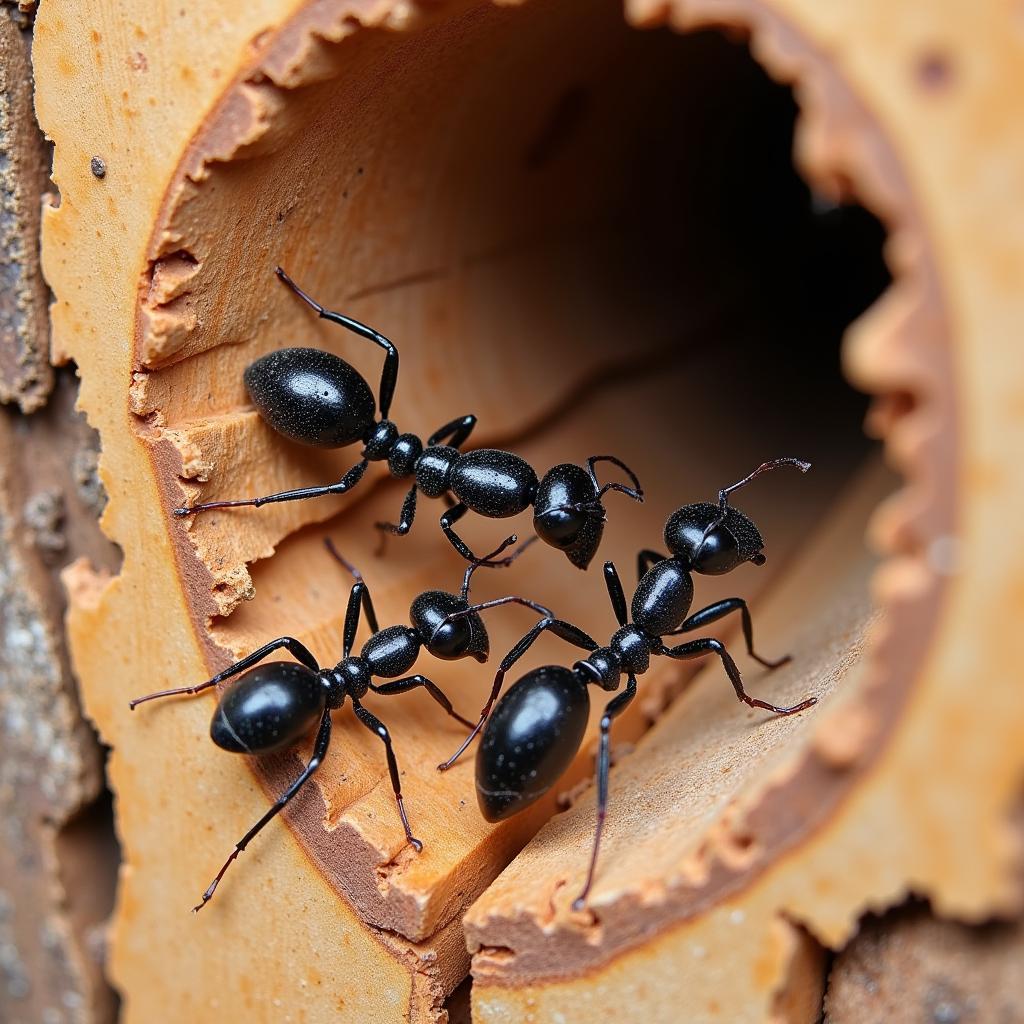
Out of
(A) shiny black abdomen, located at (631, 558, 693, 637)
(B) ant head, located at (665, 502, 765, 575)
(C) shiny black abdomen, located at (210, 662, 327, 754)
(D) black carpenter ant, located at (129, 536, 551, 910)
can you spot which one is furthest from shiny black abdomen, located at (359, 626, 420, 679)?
(B) ant head, located at (665, 502, 765, 575)

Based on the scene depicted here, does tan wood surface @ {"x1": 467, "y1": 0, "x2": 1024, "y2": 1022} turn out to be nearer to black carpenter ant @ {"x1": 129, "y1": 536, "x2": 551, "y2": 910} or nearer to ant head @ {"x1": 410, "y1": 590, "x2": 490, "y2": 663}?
black carpenter ant @ {"x1": 129, "y1": 536, "x2": 551, "y2": 910}

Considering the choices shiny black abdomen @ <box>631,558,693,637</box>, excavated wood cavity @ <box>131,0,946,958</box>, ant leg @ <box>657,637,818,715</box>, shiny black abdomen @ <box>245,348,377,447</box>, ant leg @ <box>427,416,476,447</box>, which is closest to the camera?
excavated wood cavity @ <box>131,0,946,958</box>

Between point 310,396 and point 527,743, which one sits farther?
point 310,396

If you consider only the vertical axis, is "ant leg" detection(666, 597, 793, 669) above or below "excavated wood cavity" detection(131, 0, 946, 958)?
below

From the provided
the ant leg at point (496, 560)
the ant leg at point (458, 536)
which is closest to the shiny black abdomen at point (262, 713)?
the ant leg at point (496, 560)

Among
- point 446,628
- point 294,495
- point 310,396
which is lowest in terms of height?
point 446,628

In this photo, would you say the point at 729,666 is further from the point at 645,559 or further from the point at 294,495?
the point at 294,495

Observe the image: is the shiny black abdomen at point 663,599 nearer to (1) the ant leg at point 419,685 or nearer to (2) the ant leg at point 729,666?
(2) the ant leg at point 729,666

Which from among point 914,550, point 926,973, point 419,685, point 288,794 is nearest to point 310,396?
point 419,685
